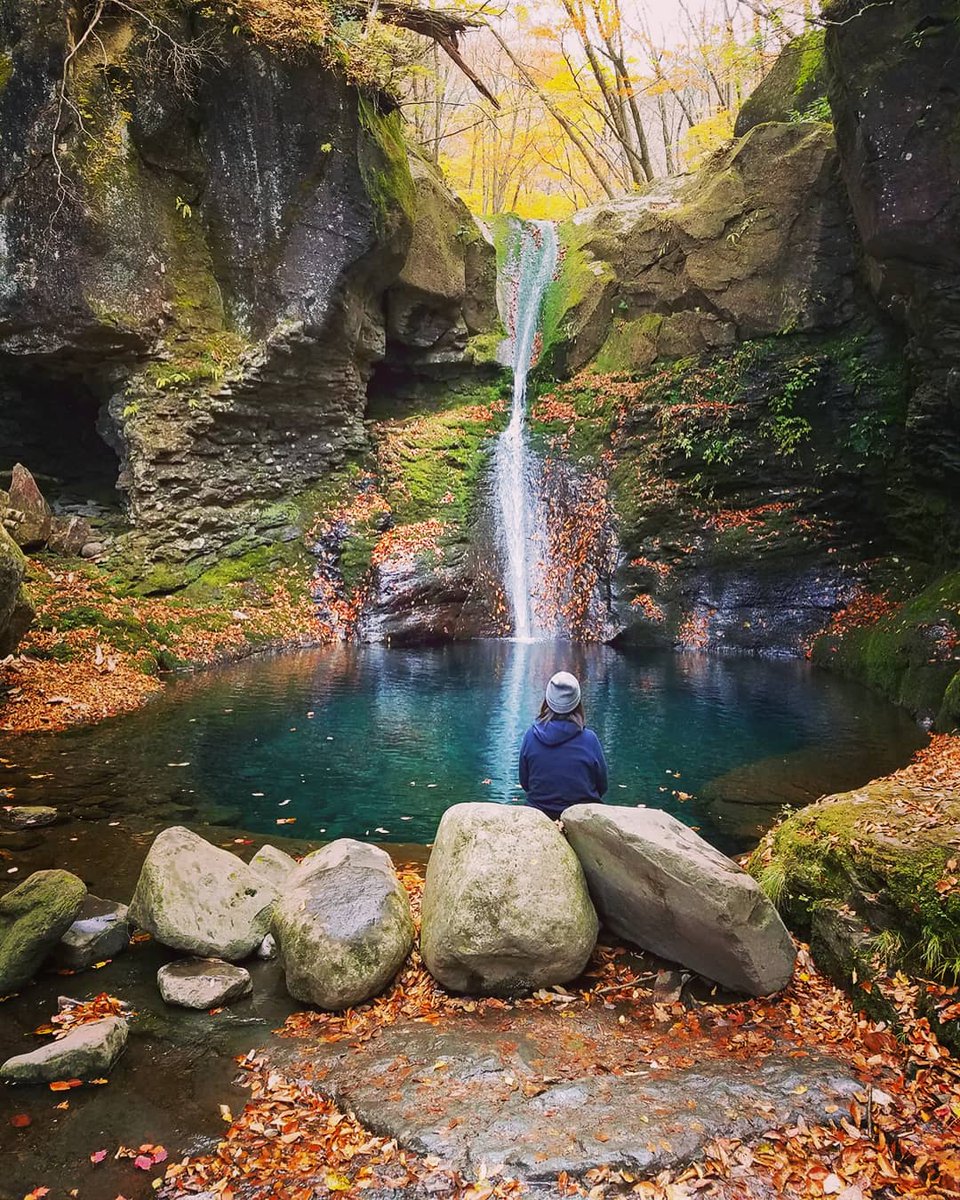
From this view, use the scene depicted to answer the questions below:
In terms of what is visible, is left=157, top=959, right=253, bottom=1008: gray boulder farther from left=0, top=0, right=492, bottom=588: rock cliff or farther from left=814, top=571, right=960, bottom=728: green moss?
left=0, top=0, right=492, bottom=588: rock cliff

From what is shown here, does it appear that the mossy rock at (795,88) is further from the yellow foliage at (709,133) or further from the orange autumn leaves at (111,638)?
the orange autumn leaves at (111,638)

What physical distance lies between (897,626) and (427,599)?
9981 mm

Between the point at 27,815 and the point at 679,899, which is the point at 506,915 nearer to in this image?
the point at 679,899

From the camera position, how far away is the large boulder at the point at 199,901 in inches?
181

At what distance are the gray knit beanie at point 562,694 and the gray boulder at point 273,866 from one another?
2.29 meters

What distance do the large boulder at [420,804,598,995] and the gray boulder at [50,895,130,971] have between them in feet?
6.60

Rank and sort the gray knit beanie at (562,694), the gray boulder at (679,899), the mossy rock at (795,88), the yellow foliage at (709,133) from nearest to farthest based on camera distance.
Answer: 1. the gray boulder at (679,899)
2. the gray knit beanie at (562,694)
3. the mossy rock at (795,88)
4. the yellow foliage at (709,133)

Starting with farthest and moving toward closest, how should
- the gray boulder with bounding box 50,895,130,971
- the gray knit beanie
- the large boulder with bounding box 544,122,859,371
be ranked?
the large boulder with bounding box 544,122,859,371 < the gray knit beanie < the gray boulder with bounding box 50,895,130,971

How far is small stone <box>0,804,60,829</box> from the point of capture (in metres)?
6.59

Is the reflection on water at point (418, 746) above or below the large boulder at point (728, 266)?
below

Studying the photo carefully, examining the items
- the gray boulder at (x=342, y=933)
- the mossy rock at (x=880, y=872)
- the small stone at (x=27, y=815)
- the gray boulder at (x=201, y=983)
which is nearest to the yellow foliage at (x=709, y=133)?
the mossy rock at (x=880, y=872)

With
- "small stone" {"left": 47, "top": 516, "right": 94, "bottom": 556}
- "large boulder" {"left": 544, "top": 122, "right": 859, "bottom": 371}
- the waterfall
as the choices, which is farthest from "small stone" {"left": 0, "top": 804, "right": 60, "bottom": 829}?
"large boulder" {"left": 544, "top": 122, "right": 859, "bottom": 371}

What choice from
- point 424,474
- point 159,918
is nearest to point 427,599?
point 424,474

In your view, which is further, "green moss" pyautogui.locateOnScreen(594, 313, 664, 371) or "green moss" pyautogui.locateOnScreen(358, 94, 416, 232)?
"green moss" pyautogui.locateOnScreen(594, 313, 664, 371)
